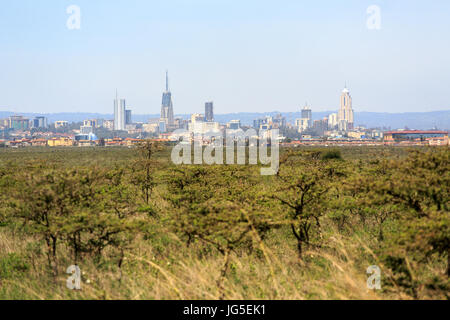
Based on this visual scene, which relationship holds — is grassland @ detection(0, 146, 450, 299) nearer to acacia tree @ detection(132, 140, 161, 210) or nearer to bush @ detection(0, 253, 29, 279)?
bush @ detection(0, 253, 29, 279)

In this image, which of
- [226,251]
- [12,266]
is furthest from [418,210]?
[12,266]

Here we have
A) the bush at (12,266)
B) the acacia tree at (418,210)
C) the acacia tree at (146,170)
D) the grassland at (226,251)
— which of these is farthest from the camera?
the acacia tree at (146,170)

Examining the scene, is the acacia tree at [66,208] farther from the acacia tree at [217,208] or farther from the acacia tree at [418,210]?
the acacia tree at [418,210]

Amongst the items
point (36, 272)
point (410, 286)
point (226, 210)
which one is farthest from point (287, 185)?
point (36, 272)

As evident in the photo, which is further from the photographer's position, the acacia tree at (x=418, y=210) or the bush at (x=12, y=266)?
the bush at (x=12, y=266)

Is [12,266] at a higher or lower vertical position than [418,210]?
lower

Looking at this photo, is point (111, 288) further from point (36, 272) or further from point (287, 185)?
point (287, 185)

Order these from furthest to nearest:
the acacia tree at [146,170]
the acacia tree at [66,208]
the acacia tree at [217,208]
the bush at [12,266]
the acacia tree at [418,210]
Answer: the acacia tree at [146,170] → the bush at [12,266] → the acacia tree at [66,208] → the acacia tree at [217,208] → the acacia tree at [418,210]

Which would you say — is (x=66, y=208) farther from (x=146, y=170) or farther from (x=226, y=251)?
(x=146, y=170)

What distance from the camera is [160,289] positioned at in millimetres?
6438

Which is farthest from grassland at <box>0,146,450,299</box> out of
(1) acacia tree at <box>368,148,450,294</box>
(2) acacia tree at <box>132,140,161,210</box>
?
(2) acacia tree at <box>132,140,161,210</box>

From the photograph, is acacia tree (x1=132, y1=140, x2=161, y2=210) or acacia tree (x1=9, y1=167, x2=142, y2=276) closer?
acacia tree (x1=9, y1=167, x2=142, y2=276)

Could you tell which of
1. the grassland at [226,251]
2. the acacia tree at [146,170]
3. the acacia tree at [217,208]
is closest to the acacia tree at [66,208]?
the grassland at [226,251]

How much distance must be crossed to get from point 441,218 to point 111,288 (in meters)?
4.93
